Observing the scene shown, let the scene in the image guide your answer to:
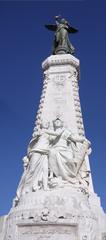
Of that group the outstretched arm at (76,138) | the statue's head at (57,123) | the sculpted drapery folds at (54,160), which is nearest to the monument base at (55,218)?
the sculpted drapery folds at (54,160)

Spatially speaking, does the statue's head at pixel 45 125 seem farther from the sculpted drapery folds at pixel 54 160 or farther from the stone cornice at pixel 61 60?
the stone cornice at pixel 61 60

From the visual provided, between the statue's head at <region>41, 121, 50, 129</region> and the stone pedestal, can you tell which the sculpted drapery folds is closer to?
the statue's head at <region>41, 121, 50, 129</region>

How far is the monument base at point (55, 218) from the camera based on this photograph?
35.9 feet

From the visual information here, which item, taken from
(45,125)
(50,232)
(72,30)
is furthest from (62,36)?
(50,232)

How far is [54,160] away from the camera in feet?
41.2

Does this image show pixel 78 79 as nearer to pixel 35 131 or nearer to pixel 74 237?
pixel 35 131

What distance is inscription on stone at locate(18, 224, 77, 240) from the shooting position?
10844 millimetres

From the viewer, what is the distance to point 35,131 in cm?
1498

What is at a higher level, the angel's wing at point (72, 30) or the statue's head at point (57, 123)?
the angel's wing at point (72, 30)

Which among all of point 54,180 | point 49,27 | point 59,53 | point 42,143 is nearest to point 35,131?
point 42,143

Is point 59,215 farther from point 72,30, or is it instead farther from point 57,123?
point 72,30

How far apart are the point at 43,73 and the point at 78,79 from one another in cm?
172

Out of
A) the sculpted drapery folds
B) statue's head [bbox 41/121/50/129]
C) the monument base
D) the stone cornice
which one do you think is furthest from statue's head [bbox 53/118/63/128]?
the stone cornice

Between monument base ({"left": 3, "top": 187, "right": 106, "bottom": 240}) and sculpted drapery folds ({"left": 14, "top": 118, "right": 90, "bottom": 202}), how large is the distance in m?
0.48
